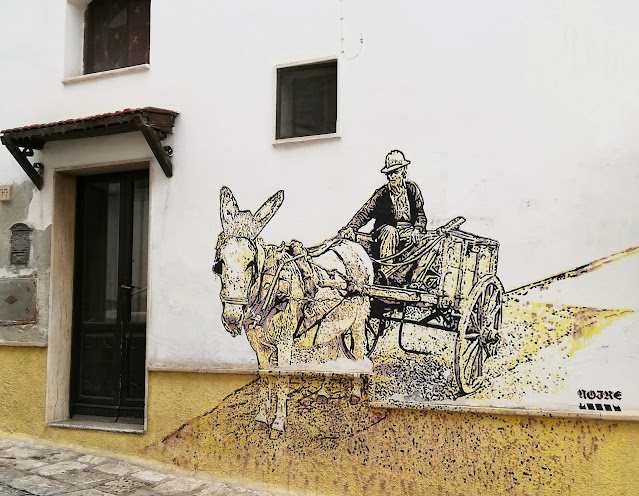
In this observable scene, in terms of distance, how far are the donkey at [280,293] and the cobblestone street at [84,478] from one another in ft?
2.87

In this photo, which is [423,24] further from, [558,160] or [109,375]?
[109,375]

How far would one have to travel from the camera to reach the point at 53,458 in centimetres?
736

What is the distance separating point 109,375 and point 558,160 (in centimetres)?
506

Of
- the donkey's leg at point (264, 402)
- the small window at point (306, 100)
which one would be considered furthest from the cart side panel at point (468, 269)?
the donkey's leg at point (264, 402)

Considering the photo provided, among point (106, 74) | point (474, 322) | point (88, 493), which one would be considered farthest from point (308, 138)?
point (88, 493)

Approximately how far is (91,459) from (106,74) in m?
3.92

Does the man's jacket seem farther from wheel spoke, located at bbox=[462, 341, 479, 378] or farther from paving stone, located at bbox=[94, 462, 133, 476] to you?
paving stone, located at bbox=[94, 462, 133, 476]

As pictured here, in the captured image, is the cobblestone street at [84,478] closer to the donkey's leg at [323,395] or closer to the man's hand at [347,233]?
the donkey's leg at [323,395]

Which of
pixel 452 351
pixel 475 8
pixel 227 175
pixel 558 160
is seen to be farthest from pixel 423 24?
pixel 452 351

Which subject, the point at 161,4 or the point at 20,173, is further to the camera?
the point at 20,173

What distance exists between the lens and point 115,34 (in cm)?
805

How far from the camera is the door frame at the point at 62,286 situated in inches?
309

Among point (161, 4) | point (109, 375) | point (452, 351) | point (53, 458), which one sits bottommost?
point (53, 458)

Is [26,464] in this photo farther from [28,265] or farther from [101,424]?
[28,265]
